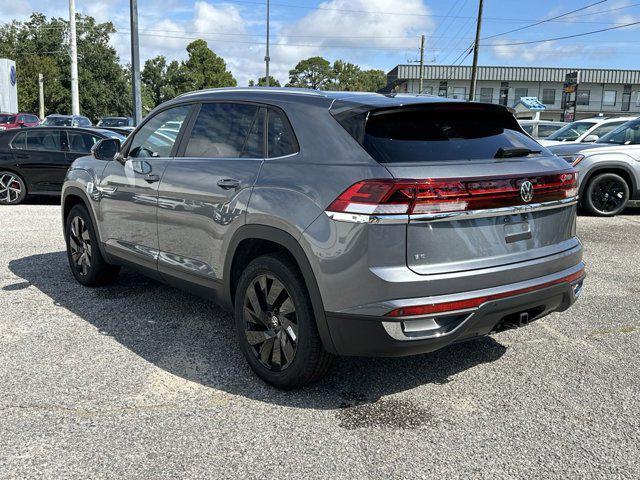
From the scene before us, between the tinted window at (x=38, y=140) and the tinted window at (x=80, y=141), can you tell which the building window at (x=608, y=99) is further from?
the tinted window at (x=38, y=140)

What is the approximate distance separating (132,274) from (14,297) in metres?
1.11

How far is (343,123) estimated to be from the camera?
10.2ft

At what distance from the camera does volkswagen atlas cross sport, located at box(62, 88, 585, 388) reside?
2.82 m

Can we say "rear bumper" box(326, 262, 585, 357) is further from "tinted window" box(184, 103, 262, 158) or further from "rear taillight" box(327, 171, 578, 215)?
"tinted window" box(184, 103, 262, 158)

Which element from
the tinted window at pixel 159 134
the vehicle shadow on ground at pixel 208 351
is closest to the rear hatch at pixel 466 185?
the vehicle shadow on ground at pixel 208 351

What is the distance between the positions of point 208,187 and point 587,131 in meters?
11.3

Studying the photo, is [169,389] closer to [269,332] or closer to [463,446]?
[269,332]

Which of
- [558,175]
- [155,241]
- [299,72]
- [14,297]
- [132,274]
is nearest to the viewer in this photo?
[558,175]

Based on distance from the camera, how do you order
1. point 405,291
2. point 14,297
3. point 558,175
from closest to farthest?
point 405,291, point 558,175, point 14,297

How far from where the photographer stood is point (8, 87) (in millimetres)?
33469

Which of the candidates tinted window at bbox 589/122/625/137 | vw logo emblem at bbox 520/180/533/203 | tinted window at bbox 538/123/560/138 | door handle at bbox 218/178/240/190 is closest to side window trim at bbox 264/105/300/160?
door handle at bbox 218/178/240/190

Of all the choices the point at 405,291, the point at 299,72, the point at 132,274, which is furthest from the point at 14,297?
the point at 299,72

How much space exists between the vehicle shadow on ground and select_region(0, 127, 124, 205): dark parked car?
6.11m

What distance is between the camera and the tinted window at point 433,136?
9.78 feet
